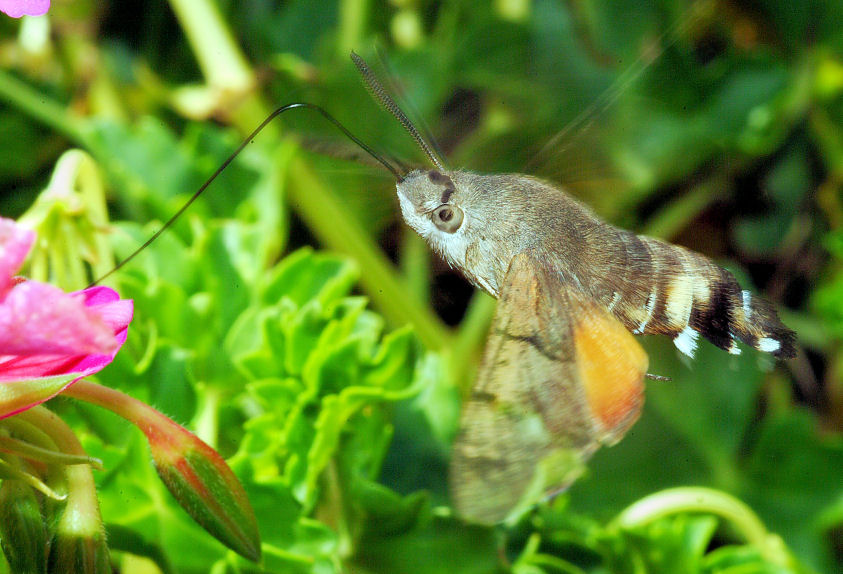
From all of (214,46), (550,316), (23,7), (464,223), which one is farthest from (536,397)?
(214,46)

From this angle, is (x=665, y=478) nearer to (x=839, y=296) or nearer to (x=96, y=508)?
(x=839, y=296)

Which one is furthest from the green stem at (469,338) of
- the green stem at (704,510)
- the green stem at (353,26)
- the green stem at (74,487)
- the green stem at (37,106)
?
the green stem at (74,487)

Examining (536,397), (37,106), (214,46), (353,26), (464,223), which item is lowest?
(536,397)

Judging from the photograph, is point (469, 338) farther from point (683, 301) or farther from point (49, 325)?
point (49, 325)

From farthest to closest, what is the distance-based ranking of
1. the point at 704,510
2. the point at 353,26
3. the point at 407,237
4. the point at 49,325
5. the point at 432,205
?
the point at 353,26 → the point at 407,237 → the point at 704,510 → the point at 432,205 → the point at 49,325

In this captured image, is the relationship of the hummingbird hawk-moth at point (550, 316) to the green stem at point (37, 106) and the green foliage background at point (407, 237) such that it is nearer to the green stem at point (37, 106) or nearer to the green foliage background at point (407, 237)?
the green foliage background at point (407, 237)

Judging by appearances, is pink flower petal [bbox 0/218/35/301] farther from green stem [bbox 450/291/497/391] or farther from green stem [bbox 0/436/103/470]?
green stem [bbox 450/291/497/391]
